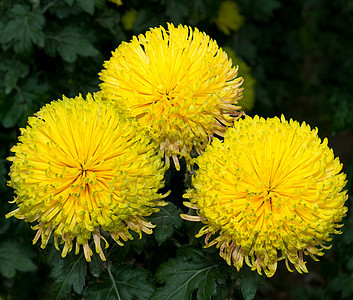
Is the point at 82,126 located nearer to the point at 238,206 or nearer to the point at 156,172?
the point at 156,172

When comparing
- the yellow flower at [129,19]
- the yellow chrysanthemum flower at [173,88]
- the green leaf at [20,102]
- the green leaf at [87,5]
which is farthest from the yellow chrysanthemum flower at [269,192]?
the yellow flower at [129,19]

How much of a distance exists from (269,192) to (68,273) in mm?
532

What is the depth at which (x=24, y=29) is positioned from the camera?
190 centimetres

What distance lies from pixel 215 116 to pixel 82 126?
0.30 m

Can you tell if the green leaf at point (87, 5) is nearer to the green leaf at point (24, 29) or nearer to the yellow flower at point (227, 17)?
the green leaf at point (24, 29)

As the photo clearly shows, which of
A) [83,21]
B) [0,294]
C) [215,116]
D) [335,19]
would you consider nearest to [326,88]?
[335,19]

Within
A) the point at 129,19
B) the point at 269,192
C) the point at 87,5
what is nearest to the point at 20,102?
the point at 87,5

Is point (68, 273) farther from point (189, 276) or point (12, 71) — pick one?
point (12, 71)

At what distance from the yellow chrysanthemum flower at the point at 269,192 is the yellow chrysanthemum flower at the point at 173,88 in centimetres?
7

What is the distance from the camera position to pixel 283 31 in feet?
13.8

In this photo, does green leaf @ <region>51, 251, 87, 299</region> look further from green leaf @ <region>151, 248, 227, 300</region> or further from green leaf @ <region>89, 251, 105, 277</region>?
green leaf @ <region>151, 248, 227, 300</region>

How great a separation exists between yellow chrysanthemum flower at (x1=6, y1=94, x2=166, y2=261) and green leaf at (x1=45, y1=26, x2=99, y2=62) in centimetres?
101

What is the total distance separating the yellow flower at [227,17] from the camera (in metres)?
3.10

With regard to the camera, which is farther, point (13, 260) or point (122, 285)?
point (13, 260)
